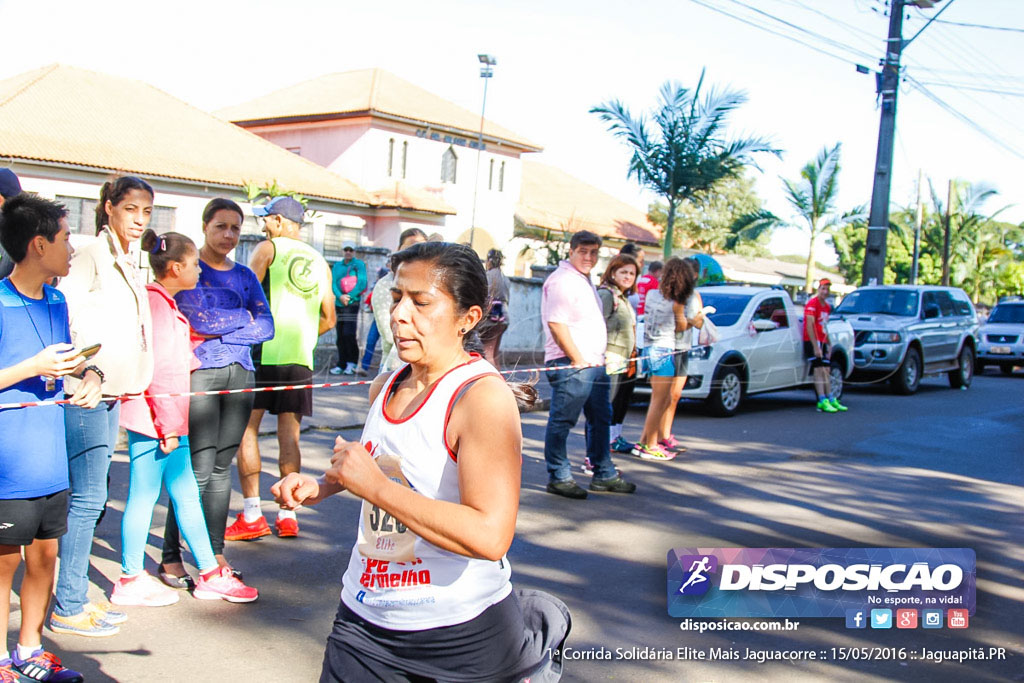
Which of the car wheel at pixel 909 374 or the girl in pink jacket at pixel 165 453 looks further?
the car wheel at pixel 909 374

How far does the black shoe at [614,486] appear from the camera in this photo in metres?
7.73

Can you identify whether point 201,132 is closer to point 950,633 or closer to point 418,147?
point 418,147

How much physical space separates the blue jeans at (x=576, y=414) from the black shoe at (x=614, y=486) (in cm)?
4

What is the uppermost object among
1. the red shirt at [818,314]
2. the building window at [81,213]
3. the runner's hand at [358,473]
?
the building window at [81,213]

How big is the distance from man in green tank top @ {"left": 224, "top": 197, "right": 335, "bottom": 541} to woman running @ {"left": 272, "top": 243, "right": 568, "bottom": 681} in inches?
134

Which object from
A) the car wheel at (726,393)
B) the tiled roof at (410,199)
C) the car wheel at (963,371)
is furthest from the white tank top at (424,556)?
the tiled roof at (410,199)

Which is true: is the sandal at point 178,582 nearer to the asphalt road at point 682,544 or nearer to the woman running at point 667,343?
the asphalt road at point 682,544

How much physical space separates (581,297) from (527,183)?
141 ft

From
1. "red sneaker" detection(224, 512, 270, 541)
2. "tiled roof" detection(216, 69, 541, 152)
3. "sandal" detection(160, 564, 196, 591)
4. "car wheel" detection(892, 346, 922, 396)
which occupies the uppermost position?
"tiled roof" detection(216, 69, 541, 152)

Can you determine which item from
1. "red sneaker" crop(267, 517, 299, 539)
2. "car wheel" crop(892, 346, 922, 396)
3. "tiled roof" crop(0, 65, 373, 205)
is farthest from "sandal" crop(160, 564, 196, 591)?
"tiled roof" crop(0, 65, 373, 205)

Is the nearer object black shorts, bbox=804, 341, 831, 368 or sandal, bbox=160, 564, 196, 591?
sandal, bbox=160, 564, 196, 591

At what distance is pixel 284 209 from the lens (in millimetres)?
5914

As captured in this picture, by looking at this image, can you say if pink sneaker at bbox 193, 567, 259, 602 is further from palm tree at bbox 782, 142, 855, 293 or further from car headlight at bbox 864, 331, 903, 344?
palm tree at bbox 782, 142, 855, 293

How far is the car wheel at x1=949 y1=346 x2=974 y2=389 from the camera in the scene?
18.2 m
